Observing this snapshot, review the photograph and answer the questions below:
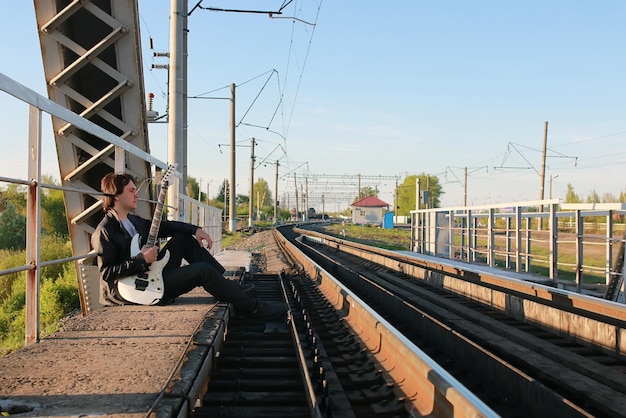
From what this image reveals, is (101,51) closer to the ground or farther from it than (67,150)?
farther from it

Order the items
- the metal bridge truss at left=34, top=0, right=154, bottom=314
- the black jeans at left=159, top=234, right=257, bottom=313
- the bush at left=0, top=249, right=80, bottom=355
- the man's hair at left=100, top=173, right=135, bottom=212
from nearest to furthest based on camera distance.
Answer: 1. the man's hair at left=100, top=173, right=135, bottom=212
2. the black jeans at left=159, top=234, right=257, bottom=313
3. the metal bridge truss at left=34, top=0, right=154, bottom=314
4. the bush at left=0, top=249, right=80, bottom=355

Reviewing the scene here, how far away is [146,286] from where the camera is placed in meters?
5.28

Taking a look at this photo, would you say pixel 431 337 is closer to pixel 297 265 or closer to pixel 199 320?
pixel 199 320

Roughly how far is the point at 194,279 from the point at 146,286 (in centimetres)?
44

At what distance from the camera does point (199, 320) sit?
498cm

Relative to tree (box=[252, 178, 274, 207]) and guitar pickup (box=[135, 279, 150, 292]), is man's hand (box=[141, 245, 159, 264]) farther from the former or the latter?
tree (box=[252, 178, 274, 207])

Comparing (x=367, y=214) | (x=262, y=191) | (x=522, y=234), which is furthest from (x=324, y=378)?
(x=262, y=191)

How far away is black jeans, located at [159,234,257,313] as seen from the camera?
17.6ft

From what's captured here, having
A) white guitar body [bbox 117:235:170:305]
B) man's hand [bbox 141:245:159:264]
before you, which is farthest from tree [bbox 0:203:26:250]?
man's hand [bbox 141:245:159:264]

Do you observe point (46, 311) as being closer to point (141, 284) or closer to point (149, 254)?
point (141, 284)

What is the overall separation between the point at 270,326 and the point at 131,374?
252 cm

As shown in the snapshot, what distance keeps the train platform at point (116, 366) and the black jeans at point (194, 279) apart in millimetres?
297

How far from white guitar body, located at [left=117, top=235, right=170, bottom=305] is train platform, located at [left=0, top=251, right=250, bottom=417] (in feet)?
0.51

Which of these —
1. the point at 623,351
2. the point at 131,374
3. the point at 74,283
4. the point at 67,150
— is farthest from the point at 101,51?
the point at 74,283
